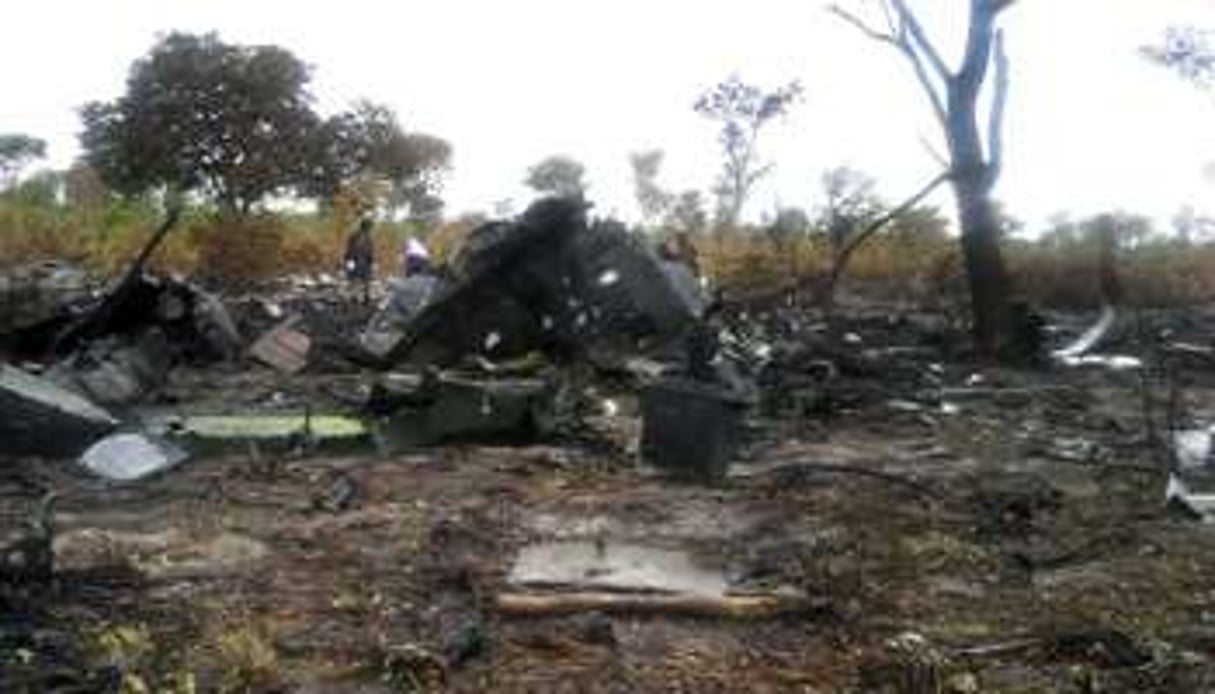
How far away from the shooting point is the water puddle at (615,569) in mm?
6504

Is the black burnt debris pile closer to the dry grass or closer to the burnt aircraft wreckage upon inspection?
the burnt aircraft wreckage

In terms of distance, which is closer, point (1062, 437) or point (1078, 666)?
point (1078, 666)

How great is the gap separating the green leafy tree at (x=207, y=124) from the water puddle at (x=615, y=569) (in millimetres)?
31416

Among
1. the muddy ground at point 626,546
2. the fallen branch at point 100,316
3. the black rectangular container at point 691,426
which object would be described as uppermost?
the fallen branch at point 100,316

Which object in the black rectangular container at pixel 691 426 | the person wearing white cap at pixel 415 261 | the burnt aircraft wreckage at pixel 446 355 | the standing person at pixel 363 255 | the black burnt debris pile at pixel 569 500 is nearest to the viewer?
the black burnt debris pile at pixel 569 500

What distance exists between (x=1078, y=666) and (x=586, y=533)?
9.06 ft

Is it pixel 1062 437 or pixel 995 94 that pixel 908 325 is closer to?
pixel 995 94

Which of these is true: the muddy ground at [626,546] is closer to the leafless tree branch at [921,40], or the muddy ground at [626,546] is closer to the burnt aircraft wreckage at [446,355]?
the burnt aircraft wreckage at [446,355]

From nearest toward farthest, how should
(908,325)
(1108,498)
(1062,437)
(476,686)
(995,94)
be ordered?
(476,686), (1108,498), (1062,437), (995,94), (908,325)

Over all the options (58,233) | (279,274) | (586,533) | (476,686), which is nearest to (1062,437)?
(586,533)

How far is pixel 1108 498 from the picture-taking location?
346 inches

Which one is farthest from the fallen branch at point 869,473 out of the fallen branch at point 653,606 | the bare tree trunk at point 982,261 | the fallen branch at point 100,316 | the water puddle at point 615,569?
the bare tree trunk at point 982,261

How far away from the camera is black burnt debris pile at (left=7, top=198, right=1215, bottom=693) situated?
219 inches

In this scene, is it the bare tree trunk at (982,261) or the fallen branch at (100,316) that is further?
the bare tree trunk at (982,261)
